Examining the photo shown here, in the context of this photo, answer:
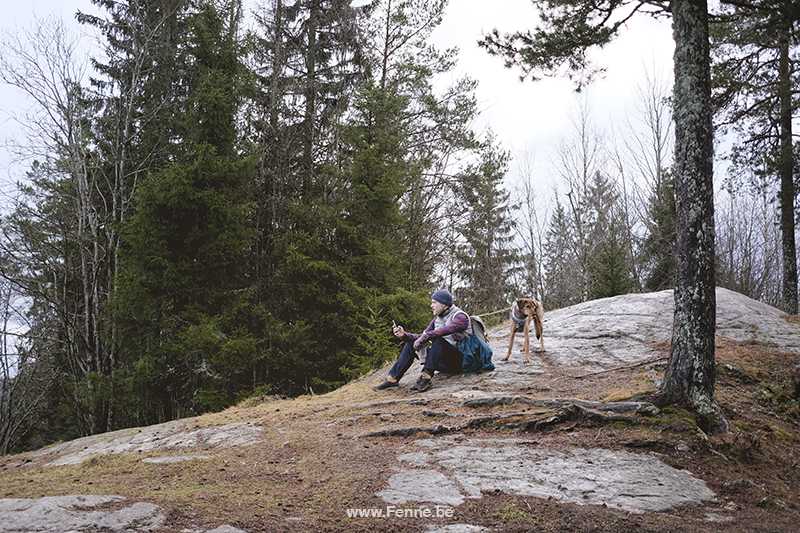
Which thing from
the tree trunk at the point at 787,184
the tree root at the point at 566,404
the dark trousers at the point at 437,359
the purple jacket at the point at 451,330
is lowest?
the tree root at the point at 566,404

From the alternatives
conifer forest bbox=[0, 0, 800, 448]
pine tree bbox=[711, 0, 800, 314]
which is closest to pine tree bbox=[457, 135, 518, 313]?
conifer forest bbox=[0, 0, 800, 448]

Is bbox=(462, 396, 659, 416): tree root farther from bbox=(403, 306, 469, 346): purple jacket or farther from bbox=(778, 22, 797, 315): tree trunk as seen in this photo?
bbox=(778, 22, 797, 315): tree trunk

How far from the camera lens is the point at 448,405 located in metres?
6.77

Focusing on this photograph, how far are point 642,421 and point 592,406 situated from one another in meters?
0.58

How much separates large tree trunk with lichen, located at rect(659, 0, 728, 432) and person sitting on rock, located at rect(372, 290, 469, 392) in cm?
305

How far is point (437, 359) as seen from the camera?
8047 millimetres

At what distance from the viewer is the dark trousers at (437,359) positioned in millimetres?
8000

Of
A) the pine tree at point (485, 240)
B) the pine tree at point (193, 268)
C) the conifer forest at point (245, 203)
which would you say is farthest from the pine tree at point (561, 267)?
the pine tree at point (193, 268)

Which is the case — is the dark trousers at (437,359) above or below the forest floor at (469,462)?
above

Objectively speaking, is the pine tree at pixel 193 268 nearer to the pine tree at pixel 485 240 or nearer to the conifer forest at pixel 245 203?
the conifer forest at pixel 245 203

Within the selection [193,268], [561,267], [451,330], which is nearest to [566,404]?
[451,330]

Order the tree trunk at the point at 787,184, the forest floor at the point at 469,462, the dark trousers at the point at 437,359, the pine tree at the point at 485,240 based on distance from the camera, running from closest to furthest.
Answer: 1. the forest floor at the point at 469,462
2. the dark trousers at the point at 437,359
3. the tree trunk at the point at 787,184
4. the pine tree at the point at 485,240

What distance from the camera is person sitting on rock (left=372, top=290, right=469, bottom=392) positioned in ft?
25.6

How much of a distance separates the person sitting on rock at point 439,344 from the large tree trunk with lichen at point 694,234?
10.0ft
